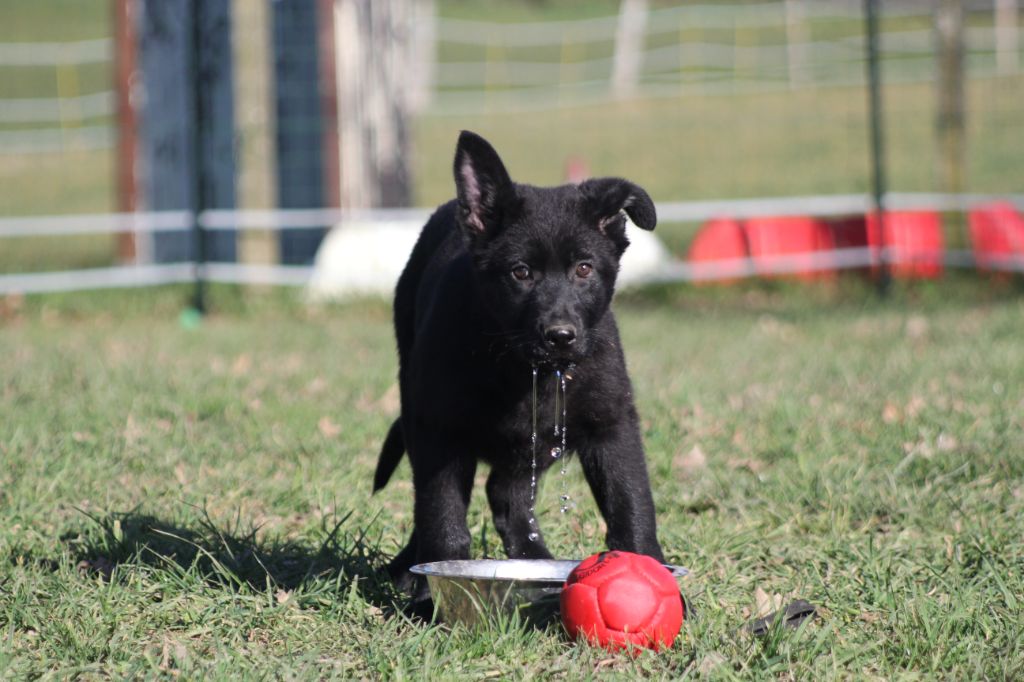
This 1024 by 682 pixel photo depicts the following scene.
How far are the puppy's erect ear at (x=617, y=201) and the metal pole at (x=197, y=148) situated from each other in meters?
7.82

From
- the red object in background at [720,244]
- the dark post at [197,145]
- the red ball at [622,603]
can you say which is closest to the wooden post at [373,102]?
the dark post at [197,145]

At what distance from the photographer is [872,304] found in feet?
35.3

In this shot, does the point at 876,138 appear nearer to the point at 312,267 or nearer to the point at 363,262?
the point at 363,262

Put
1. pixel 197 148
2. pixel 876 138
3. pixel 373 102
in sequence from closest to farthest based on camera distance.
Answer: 1. pixel 197 148
2. pixel 876 138
3. pixel 373 102

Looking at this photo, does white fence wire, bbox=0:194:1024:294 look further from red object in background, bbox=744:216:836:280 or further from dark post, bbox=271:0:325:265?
dark post, bbox=271:0:325:265

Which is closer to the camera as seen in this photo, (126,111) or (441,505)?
(441,505)

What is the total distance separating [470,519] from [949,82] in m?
10.4

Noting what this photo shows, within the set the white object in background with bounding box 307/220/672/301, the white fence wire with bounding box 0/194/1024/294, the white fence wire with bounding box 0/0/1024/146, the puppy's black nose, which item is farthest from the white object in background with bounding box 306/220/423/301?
the white fence wire with bounding box 0/0/1024/146

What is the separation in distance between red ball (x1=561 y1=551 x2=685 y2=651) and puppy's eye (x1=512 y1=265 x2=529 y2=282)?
883mm

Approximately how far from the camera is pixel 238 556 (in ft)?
12.5

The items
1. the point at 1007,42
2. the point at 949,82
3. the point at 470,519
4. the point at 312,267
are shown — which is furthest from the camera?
the point at 1007,42

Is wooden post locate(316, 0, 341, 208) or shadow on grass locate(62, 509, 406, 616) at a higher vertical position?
wooden post locate(316, 0, 341, 208)

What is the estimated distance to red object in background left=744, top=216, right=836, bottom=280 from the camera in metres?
12.0

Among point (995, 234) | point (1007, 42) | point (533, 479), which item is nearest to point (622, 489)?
point (533, 479)
